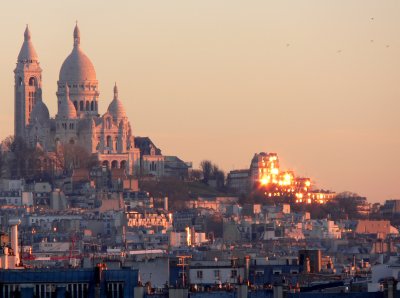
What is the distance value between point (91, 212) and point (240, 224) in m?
17.8

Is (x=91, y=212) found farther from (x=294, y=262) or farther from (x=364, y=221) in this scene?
(x=294, y=262)

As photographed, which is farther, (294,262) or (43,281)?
(294,262)

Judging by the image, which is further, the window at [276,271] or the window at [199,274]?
the window at [276,271]

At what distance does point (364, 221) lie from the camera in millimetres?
195000

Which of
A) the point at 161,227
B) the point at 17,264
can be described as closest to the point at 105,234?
the point at 161,227

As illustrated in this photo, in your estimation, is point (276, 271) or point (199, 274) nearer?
point (199, 274)

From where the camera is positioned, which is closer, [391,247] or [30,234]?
[391,247]

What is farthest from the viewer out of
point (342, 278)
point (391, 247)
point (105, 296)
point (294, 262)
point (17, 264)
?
point (391, 247)

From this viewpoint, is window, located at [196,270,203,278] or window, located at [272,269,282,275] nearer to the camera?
window, located at [196,270,203,278]

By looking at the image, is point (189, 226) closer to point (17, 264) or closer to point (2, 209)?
point (2, 209)

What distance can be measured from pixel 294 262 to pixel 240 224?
374 ft

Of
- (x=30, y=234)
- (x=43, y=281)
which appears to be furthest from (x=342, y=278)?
(x=30, y=234)

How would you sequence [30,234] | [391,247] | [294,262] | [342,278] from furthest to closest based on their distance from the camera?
[30,234], [391,247], [294,262], [342,278]

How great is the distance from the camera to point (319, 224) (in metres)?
192
